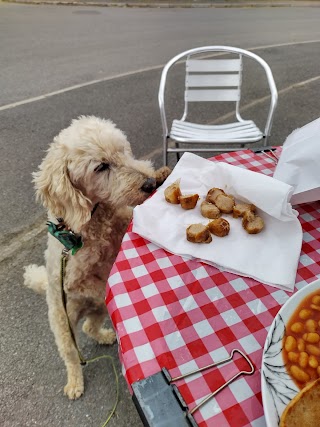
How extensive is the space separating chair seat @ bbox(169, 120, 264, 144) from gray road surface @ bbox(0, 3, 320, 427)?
86 cm

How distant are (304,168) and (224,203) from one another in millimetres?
360

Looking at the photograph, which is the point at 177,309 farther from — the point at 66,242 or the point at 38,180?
the point at 38,180

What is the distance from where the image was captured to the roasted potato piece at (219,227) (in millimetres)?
1251

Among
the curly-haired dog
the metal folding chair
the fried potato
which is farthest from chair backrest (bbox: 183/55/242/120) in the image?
the fried potato

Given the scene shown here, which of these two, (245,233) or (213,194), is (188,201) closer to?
(213,194)

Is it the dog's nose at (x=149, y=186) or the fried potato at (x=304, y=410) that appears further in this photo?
the dog's nose at (x=149, y=186)

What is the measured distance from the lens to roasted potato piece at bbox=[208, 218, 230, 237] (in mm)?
1251

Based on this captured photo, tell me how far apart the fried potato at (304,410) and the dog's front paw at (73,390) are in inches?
63.6

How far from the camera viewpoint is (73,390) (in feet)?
6.61

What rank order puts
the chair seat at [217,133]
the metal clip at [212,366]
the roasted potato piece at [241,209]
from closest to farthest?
the metal clip at [212,366] < the roasted potato piece at [241,209] < the chair seat at [217,133]

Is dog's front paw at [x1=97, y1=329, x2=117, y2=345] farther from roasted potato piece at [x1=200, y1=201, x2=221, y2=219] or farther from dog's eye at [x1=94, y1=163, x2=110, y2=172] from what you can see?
roasted potato piece at [x1=200, y1=201, x2=221, y2=219]

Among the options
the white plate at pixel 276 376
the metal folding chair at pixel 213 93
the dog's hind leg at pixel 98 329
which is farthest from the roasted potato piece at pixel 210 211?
the metal folding chair at pixel 213 93

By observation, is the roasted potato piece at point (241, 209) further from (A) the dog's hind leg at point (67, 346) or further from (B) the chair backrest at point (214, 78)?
(B) the chair backrest at point (214, 78)

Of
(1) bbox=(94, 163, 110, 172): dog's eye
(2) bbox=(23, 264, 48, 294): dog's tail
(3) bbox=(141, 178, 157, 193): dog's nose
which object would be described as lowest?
(2) bbox=(23, 264, 48, 294): dog's tail
